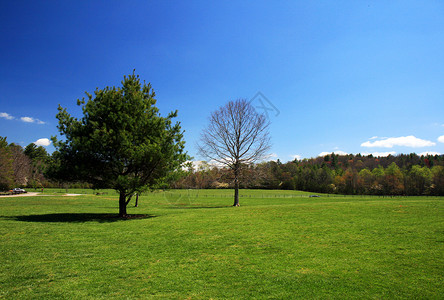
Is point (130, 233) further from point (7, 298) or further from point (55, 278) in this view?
point (7, 298)

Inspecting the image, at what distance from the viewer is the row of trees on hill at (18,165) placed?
4553 cm

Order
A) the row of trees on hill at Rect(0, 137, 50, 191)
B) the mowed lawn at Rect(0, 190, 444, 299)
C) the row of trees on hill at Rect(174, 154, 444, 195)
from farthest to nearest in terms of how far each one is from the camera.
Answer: the row of trees on hill at Rect(174, 154, 444, 195)
the row of trees on hill at Rect(0, 137, 50, 191)
the mowed lawn at Rect(0, 190, 444, 299)

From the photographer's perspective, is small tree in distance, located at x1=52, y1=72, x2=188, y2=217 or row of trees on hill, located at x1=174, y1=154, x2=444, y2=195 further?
row of trees on hill, located at x1=174, y1=154, x2=444, y2=195

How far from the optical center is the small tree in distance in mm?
18405

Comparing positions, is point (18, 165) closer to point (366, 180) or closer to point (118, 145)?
point (118, 145)

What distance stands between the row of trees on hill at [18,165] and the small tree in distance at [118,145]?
256 cm

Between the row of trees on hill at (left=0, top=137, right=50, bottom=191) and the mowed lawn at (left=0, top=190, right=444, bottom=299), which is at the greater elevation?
the row of trees on hill at (left=0, top=137, right=50, bottom=191)

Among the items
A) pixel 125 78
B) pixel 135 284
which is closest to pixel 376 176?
pixel 125 78

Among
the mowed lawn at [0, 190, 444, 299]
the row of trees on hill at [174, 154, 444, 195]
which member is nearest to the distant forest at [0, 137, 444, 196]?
the row of trees on hill at [174, 154, 444, 195]

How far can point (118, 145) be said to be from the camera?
18844 mm

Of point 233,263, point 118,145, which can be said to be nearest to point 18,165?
point 118,145

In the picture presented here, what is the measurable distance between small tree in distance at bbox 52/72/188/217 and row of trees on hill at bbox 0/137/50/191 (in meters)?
2.56

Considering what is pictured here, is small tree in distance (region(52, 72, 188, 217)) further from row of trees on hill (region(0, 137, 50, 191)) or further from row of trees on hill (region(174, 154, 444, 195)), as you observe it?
row of trees on hill (region(174, 154, 444, 195))

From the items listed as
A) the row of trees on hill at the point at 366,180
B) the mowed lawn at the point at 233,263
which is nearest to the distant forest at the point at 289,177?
the row of trees on hill at the point at 366,180
